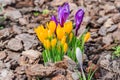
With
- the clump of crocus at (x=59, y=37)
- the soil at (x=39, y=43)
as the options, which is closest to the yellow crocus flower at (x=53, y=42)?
the clump of crocus at (x=59, y=37)

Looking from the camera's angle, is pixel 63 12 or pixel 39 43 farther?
pixel 39 43

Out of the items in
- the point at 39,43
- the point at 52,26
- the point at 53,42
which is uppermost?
the point at 52,26

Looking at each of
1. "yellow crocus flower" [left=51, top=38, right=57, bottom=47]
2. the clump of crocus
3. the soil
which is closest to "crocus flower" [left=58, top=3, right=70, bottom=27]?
the clump of crocus

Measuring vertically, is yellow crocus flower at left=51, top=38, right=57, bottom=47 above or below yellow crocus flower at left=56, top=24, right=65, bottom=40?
below

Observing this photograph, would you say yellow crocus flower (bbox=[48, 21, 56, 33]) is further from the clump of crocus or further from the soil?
the soil

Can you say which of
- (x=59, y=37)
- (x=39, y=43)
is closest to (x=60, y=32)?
(x=59, y=37)

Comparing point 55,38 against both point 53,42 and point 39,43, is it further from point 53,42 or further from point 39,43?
point 39,43

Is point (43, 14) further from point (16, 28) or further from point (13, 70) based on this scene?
point (13, 70)

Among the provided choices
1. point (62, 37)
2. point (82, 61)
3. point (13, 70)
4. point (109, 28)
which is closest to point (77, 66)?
point (82, 61)
